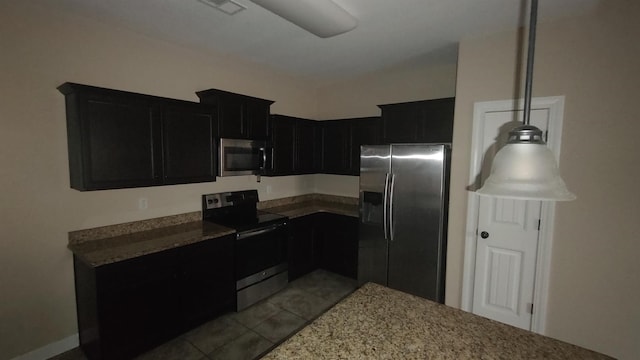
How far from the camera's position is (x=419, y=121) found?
10.7 ft

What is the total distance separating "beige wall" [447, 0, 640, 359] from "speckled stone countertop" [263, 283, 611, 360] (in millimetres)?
A: 1537

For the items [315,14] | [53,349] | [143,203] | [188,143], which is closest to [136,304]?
[53,349]

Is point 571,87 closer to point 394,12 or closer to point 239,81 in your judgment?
point 394,12

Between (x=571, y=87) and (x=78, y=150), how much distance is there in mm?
3905

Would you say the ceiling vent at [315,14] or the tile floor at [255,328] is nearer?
the ceiling vent at [315,14]

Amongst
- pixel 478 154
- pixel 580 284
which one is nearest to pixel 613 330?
pixel 580 284

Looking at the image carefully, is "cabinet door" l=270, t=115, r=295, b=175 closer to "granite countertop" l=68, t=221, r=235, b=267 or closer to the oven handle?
the oven handle

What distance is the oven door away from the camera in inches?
119

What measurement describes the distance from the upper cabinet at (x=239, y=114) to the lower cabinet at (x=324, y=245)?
4.03 feet

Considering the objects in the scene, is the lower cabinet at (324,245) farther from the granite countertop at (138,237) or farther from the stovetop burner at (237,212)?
the stovetop burner at (237,212)

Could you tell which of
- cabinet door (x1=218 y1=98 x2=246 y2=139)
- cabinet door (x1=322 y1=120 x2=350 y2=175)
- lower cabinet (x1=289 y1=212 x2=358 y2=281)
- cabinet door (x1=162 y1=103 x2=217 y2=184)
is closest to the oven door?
lower cabinet (x1=289 y1=212 x2=358 y2=281)

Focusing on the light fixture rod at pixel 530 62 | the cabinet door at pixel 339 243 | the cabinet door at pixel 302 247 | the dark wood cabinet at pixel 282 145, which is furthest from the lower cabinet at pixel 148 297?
the light fixture rod at pixel 530 62

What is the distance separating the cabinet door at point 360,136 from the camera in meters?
3.83

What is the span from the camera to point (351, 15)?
223 centimetres
